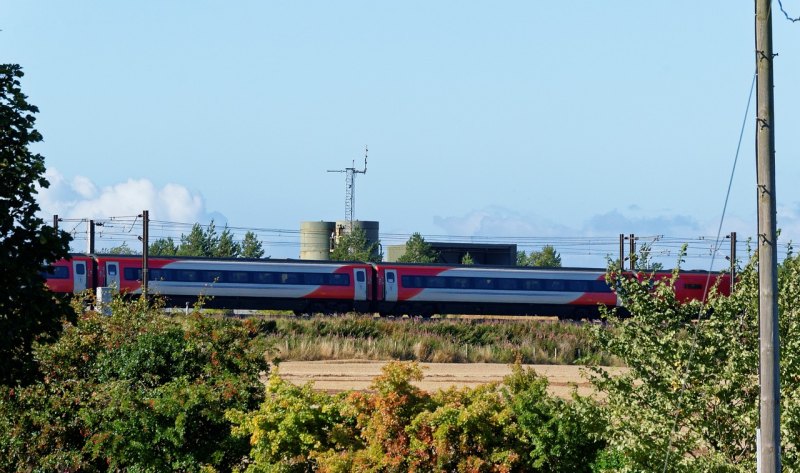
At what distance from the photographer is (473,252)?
102125 millimetres

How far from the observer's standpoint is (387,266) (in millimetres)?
57906

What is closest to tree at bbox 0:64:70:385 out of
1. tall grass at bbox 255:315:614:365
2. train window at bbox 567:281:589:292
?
tall grass at bbox 255:315:614:365

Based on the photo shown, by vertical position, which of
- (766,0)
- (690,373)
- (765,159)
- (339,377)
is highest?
(766,0)

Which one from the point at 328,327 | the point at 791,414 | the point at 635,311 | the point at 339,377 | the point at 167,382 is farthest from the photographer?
the point at 328,327

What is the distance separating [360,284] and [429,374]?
72.3 ft

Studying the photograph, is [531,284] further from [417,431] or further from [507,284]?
[417,431]

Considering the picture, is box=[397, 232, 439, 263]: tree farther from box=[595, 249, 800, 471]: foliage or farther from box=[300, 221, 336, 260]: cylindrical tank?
box=[595, 249, 800, 471]: foliage

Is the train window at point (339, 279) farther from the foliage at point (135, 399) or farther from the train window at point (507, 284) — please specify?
the foliage at point (135, 399)

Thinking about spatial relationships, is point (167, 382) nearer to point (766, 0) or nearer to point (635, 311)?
point (635, 311)

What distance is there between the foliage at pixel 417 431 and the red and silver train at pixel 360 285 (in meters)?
37.8

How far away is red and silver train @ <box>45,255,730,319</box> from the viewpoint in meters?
54.2

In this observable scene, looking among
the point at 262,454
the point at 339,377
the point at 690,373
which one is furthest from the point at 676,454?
→ the point at 339,377

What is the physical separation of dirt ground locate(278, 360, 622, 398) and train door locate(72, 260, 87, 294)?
17.1 metres

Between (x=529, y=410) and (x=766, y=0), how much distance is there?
759 centimetres
